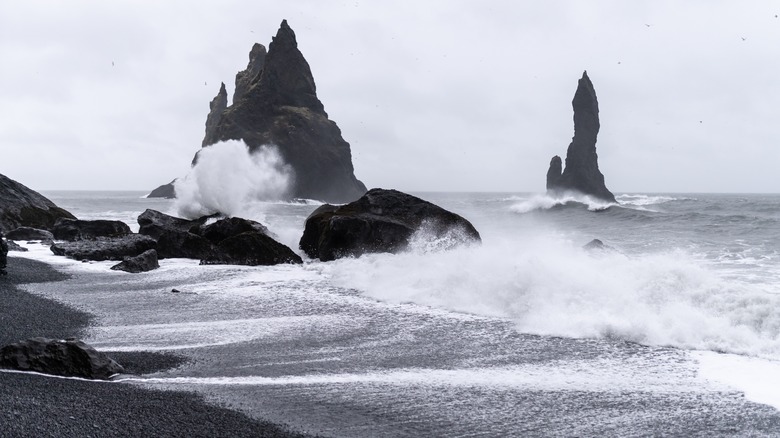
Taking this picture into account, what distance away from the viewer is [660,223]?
41.4 metres

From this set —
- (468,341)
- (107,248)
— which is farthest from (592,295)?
(107,248)

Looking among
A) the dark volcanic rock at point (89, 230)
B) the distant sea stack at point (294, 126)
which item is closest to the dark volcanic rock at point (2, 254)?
the dark volcanic rock at point (89, 230)

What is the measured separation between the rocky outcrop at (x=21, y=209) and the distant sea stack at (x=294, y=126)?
63191 millimetres

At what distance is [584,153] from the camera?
85.4m

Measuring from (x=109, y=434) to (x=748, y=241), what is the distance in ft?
93.2

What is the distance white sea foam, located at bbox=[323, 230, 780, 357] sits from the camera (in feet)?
31.5

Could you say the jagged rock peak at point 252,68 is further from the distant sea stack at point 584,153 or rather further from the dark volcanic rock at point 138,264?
the dark volcanic rock at point 138,264

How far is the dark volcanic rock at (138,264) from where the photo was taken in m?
18.2

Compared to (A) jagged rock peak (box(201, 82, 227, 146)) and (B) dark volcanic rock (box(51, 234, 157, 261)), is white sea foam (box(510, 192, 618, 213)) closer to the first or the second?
(B) dark volcanic rock (box(51, 234, 157, 261))

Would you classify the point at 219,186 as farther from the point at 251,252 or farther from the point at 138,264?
the point at 138,264

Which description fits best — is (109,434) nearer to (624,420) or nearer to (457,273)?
(624,420)

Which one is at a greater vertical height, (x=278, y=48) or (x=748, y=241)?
(x=278, y=48)

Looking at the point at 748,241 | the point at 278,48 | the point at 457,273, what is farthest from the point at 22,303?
the point at 278,48

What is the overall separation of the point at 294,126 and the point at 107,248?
78.3 m
